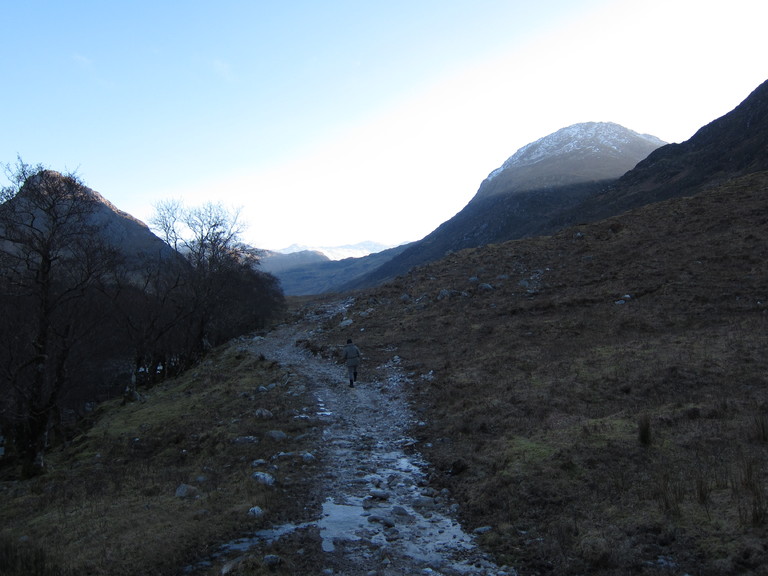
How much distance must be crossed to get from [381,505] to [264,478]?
9.20 feet

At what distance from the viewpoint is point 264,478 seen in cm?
1050

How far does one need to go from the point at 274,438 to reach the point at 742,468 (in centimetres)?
1107

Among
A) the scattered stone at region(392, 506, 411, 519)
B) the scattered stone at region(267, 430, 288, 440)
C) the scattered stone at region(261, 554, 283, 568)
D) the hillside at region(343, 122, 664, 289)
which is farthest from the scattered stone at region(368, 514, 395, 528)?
the hillside at region(343, 122, 664, 289)

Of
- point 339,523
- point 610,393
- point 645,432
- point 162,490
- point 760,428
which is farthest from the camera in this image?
point 610,393

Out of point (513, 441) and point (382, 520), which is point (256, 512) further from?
point (513, 441)

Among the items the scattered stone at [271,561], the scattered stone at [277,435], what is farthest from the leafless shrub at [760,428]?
the scattered stone at [277,435]

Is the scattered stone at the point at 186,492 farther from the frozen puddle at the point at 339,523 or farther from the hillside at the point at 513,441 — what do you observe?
the frozen puddle at the point at 339,523

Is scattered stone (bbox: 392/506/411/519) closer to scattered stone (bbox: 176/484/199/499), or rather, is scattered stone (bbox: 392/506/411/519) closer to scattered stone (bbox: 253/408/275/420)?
scattered stone (bbox: 176/484/199/499)

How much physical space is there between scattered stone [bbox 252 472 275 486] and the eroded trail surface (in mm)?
1076

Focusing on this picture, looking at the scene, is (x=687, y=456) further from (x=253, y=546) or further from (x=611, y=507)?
(x=253, y=546)

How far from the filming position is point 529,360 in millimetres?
19297

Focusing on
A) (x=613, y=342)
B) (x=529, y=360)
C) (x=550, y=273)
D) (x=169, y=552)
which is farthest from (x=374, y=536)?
(x=550, y=273)

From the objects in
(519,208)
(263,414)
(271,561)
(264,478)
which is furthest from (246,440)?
(519,208)

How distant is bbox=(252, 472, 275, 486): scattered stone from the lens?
10.3 meters
